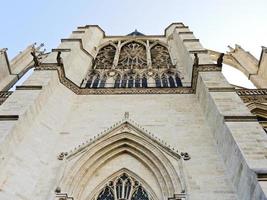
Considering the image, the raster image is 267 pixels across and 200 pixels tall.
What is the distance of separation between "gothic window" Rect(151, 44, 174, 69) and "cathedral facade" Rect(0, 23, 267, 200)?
1286 mm

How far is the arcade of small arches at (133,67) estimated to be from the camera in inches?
477

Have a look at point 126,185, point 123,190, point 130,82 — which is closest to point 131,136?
point 126,185

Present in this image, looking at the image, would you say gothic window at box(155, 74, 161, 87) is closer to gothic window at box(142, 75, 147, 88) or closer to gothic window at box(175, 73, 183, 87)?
gothic window at box(142, 75, 147, 88)

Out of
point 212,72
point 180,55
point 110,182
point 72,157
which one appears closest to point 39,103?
point 72,157

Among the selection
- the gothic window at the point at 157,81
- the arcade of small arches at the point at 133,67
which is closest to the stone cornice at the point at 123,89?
the arcade of small arches at the point at 133,67

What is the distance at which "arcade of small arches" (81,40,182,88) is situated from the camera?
12125 millimetres

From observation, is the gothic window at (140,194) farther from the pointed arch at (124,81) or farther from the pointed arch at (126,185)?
the pointed arch at (124,81)

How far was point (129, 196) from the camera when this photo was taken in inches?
279

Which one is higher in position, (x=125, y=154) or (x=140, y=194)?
(x=125, y=154)

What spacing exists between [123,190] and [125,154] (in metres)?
1.27

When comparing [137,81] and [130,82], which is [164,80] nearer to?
[137,81]

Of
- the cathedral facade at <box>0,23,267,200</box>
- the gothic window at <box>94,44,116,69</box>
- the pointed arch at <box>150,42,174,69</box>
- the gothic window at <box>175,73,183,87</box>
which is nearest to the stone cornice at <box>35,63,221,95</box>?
the cathedral facade at <box>0,23,267,200</box>

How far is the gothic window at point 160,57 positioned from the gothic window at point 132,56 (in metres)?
0.43

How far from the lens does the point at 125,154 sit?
8.35 m
